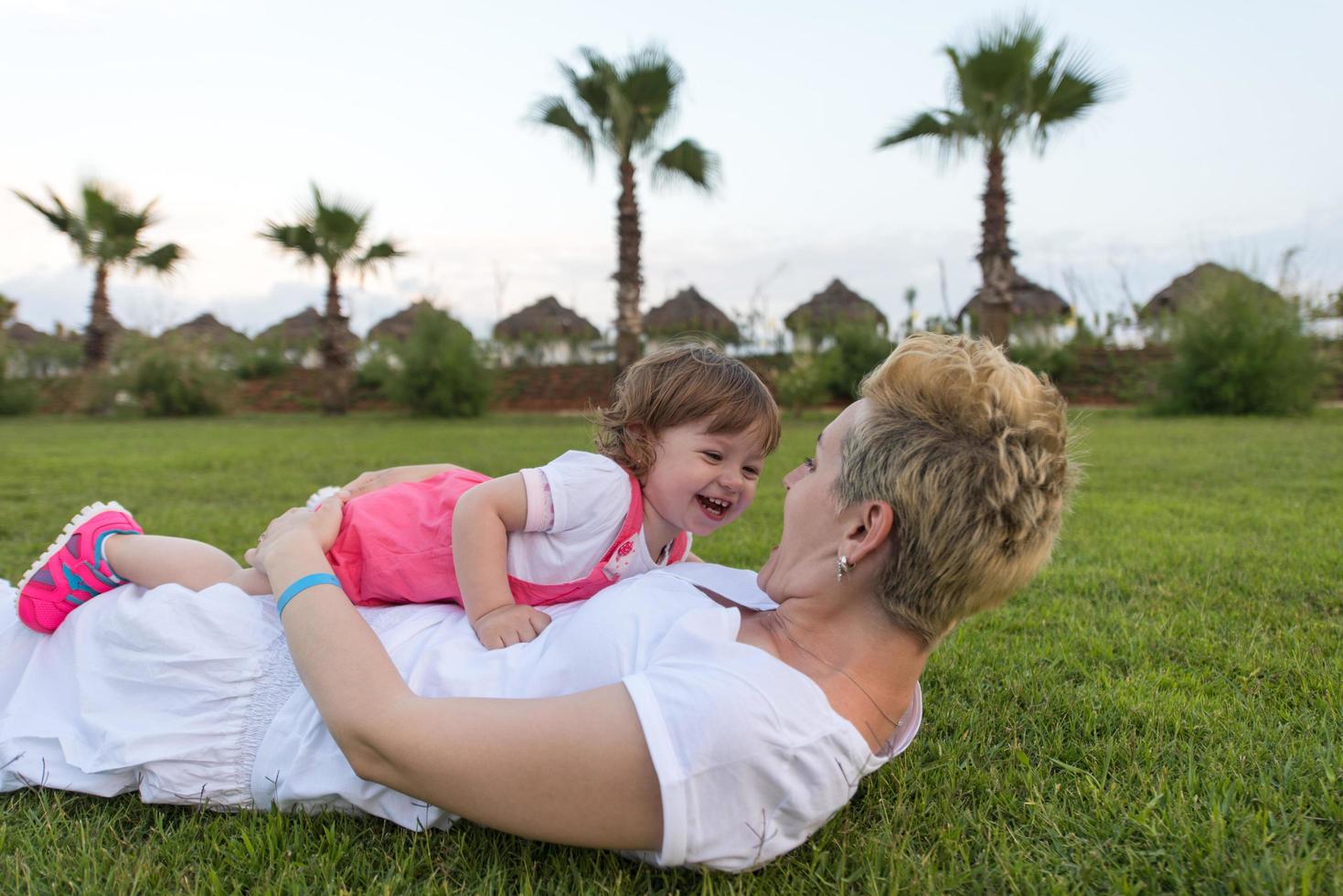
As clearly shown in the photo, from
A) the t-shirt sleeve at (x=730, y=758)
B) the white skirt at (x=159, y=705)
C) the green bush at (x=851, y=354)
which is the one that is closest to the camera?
the t-shirt sleeve at (x=730, y=758)

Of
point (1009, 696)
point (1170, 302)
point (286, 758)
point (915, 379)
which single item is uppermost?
point (1170, 302)

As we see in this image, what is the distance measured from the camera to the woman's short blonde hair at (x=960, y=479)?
1.28m

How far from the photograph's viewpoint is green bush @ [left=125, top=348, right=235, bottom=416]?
19.4 metres

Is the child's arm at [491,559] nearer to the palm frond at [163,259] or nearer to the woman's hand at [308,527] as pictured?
the woman's hand at [308,527]

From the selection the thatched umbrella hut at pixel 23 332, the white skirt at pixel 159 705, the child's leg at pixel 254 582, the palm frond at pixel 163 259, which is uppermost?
the palm frond at pixel 163 259

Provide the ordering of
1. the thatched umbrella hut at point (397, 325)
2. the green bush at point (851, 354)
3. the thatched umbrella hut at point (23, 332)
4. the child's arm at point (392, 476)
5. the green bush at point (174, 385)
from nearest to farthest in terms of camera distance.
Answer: the child's arm at point (392, 476) < the green bush at point (851, 354) < the green bush at point (174, 385) < the thatched umbrella hut at point (397, 325) < the thatched umbrella hut at point (23, 332)

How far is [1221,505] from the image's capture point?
5234 millimetres

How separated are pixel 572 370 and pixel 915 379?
22380 mm

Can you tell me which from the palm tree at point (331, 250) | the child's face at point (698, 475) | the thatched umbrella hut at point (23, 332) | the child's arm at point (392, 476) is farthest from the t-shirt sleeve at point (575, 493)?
the thatched umbrella hut at point (23, 332)

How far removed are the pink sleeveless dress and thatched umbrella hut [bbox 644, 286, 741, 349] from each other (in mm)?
24152

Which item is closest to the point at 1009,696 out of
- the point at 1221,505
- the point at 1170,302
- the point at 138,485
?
the point at 1221,505

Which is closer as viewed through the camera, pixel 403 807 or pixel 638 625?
pixel 638 625

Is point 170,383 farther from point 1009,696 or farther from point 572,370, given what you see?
point 1009,696

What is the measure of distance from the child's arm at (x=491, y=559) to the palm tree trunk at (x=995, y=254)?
14404mm
